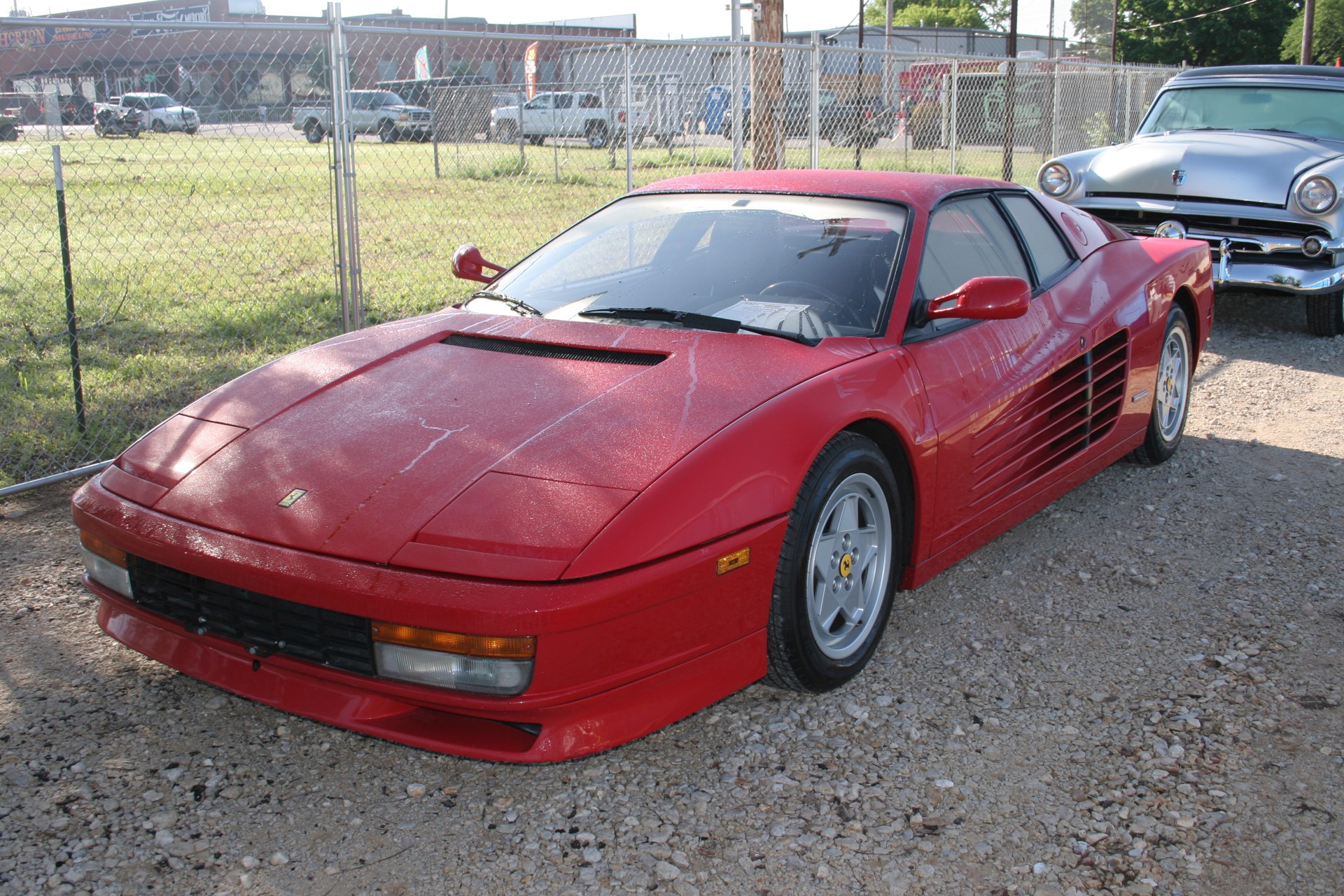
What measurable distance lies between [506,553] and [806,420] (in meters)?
0.84

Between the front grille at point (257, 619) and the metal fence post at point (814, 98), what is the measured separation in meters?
7.41

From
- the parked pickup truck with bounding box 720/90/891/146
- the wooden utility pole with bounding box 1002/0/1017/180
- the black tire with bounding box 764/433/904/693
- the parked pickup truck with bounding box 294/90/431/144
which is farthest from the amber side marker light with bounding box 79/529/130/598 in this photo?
the wooden utility pole with bounding box 1002/0/1017/180

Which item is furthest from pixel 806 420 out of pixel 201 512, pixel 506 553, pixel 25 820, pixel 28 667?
pixel 28 667

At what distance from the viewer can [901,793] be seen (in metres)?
2.48

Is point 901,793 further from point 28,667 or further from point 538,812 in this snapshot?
point 28,667

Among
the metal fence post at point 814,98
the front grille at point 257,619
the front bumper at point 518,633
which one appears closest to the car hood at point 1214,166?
the metal fence post at point 814,98

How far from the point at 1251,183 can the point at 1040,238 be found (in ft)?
12.5

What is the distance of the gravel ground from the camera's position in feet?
7.23

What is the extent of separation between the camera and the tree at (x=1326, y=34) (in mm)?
39812

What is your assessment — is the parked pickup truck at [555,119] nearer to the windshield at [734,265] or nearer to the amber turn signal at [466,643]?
the windshield at [734,265]

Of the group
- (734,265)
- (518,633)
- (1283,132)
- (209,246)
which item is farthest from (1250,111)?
(209,246)

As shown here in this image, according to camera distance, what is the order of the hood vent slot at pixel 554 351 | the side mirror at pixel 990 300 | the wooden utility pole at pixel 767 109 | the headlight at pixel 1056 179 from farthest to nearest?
the wooden utility pole at pixel 767 109
the headlight at pixel 1056 179
the side mirror at pixel 990 300
the hood vent slot at pixel 554 351

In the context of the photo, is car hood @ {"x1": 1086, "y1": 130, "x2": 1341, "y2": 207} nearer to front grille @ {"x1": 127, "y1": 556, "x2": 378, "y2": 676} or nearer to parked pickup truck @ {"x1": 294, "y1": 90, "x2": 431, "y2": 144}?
parked pickup truck @ {"x1": 294, "y1": 90, "x2": 431, "y2": 144}

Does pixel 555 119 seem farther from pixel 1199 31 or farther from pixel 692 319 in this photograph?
pixel 1199 31
